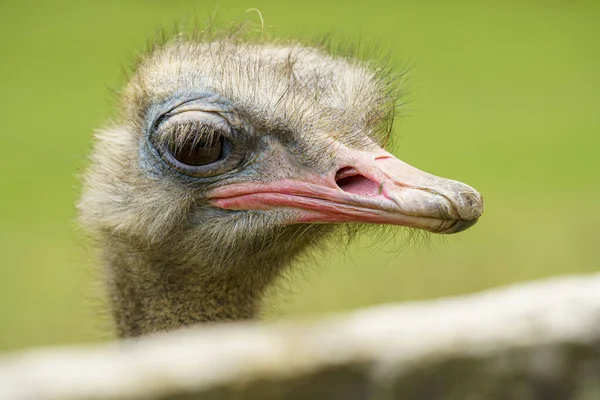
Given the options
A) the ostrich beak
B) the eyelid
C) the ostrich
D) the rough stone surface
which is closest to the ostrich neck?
the ostrich

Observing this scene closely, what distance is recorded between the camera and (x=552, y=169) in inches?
269

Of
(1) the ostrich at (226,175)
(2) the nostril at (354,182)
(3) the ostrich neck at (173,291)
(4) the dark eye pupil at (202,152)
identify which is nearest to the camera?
(2) the nostril at (354,182)

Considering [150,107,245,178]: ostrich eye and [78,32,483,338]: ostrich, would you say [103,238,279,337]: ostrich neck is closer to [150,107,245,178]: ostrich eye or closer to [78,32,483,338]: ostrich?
[78,32,483,338]: ostrich

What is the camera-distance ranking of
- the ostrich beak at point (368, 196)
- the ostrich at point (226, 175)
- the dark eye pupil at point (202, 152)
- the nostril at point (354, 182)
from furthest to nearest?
the dark eye pupil at point (202, 152), the ostrich at point (226, 175), the nostril at point (354, 182), the ostrich beak at point (368, 196)

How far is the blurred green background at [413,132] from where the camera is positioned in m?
5.02

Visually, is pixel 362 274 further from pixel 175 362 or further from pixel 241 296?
pixel 175 362

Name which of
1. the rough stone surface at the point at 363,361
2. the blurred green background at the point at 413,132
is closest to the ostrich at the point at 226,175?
the blurred green background at the point at 413,132

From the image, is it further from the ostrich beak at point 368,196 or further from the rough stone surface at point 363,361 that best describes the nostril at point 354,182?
the rough stone surface at point 363,361

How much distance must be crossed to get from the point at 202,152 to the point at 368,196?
448 millimetres

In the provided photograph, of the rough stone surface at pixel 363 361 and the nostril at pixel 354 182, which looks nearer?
the rough stone surface at pixel 363 361

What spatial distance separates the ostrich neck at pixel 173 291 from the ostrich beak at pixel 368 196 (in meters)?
0.22

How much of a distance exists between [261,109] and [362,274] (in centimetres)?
306

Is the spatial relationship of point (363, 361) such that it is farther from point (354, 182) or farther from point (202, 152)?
point (202, 152)

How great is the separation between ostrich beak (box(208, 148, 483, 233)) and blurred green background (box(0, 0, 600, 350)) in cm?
52
